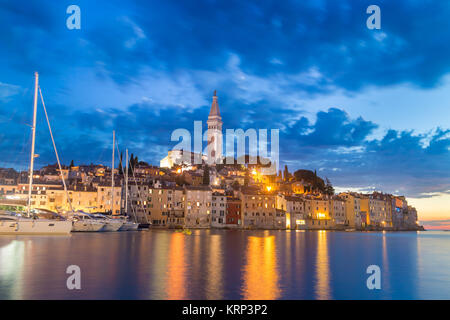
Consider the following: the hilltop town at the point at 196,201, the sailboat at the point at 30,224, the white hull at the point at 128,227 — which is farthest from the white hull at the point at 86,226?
the sailboat at the point at 30,224

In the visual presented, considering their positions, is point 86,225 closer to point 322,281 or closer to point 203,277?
point 203,277

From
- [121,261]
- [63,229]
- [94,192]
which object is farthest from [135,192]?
[121,261]

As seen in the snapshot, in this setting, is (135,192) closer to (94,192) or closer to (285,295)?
(94,192)

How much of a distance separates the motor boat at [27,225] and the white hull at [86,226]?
13977 millimetres

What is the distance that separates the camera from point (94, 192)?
8438 cm

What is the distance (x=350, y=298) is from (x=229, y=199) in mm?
79376

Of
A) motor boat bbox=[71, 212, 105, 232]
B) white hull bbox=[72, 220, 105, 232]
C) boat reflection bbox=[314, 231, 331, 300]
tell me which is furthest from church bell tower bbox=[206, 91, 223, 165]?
boat reflection bbox=[314, 231, 331, 300]

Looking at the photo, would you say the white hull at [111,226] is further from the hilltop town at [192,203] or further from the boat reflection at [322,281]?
the boat reflection at [322,281]

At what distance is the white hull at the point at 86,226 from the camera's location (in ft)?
184

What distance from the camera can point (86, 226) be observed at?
5694 centimetres

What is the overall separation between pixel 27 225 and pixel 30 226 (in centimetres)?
35

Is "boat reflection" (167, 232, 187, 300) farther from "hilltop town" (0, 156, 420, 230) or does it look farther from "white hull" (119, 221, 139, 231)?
"hilltop town" (0, 156, 420, 230)

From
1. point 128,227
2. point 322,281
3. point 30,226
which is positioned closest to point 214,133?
point 128,227

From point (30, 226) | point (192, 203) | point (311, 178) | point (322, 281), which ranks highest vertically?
point (311, 178)
